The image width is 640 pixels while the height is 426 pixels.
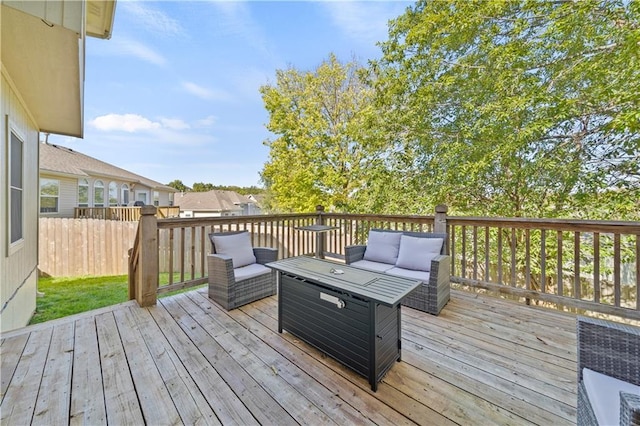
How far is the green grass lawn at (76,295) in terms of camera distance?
14.7 ft

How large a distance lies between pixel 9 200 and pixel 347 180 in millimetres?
8302

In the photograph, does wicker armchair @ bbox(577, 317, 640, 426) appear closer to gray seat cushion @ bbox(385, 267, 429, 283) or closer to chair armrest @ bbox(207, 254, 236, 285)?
gray seat cushion @ bbox(385, 267, 429, 283)

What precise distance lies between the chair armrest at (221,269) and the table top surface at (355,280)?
0.81 m

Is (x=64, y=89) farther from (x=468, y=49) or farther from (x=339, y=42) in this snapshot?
(x=339, y=42)

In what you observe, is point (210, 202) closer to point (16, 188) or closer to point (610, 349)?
point (16, 188)

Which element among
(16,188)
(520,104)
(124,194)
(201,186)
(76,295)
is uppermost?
(201,186)

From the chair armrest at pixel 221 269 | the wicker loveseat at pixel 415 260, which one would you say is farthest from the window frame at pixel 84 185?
the wicker loveseat at pixel 415 260

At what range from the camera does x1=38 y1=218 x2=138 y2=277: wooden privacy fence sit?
7.76 metres

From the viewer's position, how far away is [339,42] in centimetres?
931

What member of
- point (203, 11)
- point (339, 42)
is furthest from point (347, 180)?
point (203, 11)

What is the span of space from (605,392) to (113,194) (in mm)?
17713

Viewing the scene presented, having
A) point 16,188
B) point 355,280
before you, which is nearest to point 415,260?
point 355,280

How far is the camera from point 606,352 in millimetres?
1295

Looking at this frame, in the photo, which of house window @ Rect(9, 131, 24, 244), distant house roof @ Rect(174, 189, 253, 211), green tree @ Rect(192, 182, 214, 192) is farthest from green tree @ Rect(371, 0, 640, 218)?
green tree @ Rect(192, 182, 214, 192)
